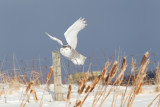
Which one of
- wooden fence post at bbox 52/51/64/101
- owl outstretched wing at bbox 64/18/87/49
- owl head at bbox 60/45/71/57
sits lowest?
wooden fence post at bbox 52/51/64/101

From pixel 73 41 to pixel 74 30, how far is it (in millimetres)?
203

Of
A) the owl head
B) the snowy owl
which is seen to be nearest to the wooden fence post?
the snowy owl

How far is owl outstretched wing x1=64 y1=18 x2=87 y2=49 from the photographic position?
3.44 metres

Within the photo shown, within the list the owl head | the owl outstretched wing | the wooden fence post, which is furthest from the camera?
the wooden fence post

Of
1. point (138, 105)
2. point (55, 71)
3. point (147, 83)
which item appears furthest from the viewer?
point (147, 83)

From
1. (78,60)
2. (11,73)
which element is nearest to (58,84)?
(78,60)

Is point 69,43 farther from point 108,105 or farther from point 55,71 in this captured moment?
Answer: point 108,105

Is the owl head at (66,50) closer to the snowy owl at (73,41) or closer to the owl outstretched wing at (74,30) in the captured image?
the snowy owl at (73,41)

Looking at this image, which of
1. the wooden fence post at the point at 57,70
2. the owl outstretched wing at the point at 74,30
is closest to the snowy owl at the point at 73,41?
the owl outstretched wing at the point at 74,30

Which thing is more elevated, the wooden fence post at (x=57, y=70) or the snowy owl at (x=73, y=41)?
the snowy owl at (x=73, y=41)

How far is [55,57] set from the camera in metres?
3.83

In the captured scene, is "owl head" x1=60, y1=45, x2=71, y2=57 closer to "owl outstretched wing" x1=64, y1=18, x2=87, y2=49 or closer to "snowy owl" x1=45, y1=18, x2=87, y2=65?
"snowy owl" x1=45, y1=18, x2=87, y2=65

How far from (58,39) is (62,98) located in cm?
119

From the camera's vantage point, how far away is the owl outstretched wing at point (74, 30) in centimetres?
344
